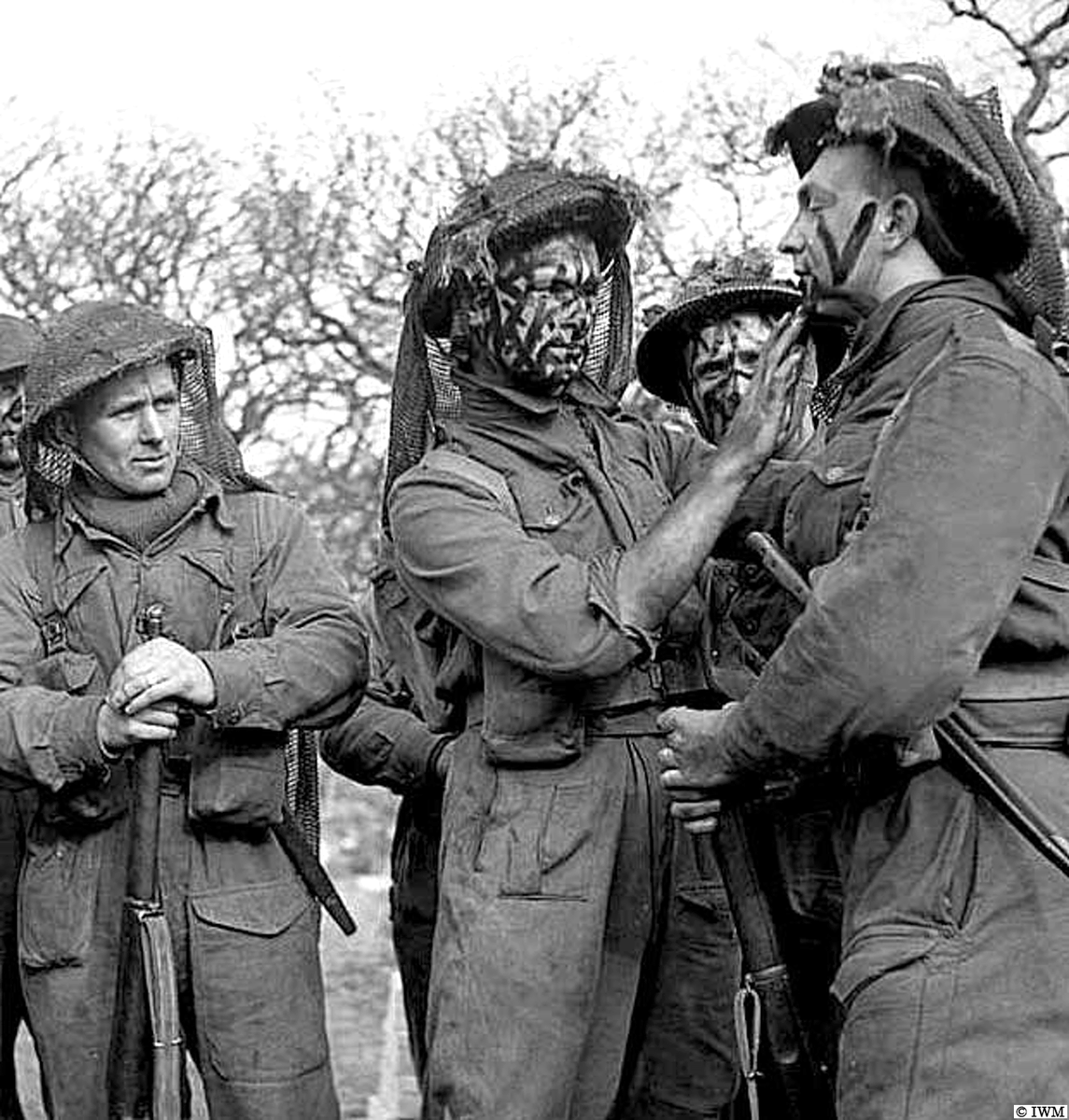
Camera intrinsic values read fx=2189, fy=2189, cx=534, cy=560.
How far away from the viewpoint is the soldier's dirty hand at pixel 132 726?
514cm

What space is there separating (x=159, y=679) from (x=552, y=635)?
3.54 ft

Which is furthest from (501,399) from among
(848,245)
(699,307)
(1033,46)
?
(1033,46)

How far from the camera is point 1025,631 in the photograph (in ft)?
12.4

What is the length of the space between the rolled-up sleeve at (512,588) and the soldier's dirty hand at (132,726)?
0.73 m

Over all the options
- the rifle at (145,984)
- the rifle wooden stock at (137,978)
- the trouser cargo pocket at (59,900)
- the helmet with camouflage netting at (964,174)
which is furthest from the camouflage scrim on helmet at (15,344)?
the helmet with camouflage netting at (964,174)

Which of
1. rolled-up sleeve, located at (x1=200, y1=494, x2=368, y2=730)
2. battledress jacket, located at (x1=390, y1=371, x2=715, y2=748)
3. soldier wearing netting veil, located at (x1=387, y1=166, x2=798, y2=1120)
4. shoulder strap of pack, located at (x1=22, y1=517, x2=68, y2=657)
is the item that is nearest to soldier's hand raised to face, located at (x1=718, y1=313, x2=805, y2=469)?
soldier wearing netting veil, located at (x1=387, y1=166, x2=798, y2=1120)

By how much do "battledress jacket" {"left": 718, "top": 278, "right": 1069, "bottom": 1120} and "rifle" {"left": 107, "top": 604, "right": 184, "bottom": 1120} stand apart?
1.75 meters

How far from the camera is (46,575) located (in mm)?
5555

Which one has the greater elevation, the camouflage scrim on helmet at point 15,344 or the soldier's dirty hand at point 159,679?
the camouflage scrim on helmet at point 15,344

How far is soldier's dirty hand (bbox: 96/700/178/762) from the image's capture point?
202 inches

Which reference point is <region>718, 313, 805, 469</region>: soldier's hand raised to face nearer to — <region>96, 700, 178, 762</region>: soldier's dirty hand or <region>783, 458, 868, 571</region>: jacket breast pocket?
<region>783, 458, 868, 571</region>: jacket breast pocket

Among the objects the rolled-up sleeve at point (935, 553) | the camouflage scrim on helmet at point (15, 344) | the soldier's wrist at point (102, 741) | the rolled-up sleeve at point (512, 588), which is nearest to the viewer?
the rolled-up sleeve at point (935, 553)

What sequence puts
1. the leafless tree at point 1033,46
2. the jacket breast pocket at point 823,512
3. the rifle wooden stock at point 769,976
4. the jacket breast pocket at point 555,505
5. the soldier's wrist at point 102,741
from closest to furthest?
1. the jacket breast pocket at point 823,512
2. the rifle wooden stock at point 769,976
3. the jacket breast pocket at point 555,505
4. the soldier's wrist at point 102,741
5. the leafless tree at point 1033,46

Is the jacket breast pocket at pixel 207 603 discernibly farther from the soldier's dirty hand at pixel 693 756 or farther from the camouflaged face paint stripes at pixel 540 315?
the soldier's dirty hand at pixel 693 756
